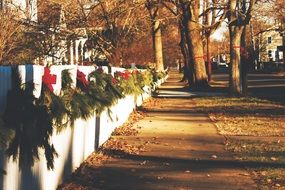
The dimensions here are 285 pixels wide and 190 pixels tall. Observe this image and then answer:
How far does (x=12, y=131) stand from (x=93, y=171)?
3.74 metres

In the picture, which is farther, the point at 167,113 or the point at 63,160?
the point at 167,113

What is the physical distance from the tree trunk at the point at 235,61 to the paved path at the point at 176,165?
12831 mm

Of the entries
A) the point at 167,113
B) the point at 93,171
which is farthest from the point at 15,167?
the point at 167,113

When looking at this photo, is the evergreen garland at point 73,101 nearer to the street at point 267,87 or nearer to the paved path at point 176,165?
the paved path at point 176,165

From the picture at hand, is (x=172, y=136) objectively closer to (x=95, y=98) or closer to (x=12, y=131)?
(x=95, y=98)

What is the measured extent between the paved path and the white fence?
0.47 m

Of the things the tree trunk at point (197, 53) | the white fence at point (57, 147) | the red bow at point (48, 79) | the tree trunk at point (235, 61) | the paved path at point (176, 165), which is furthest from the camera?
the tree trunk at point (197, 53)

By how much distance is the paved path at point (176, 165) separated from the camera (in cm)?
812

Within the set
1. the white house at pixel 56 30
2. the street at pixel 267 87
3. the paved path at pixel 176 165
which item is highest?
the white house at pixel 56 30

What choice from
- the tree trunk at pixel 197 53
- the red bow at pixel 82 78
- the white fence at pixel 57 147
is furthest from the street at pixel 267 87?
the red bow at pixel 82 78

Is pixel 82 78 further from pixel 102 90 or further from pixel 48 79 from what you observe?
pixel 48 79

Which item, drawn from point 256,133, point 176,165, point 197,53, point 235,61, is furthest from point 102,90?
point 197,53

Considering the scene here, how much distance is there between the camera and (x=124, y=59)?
39531mm

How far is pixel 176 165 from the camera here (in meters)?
9.62
